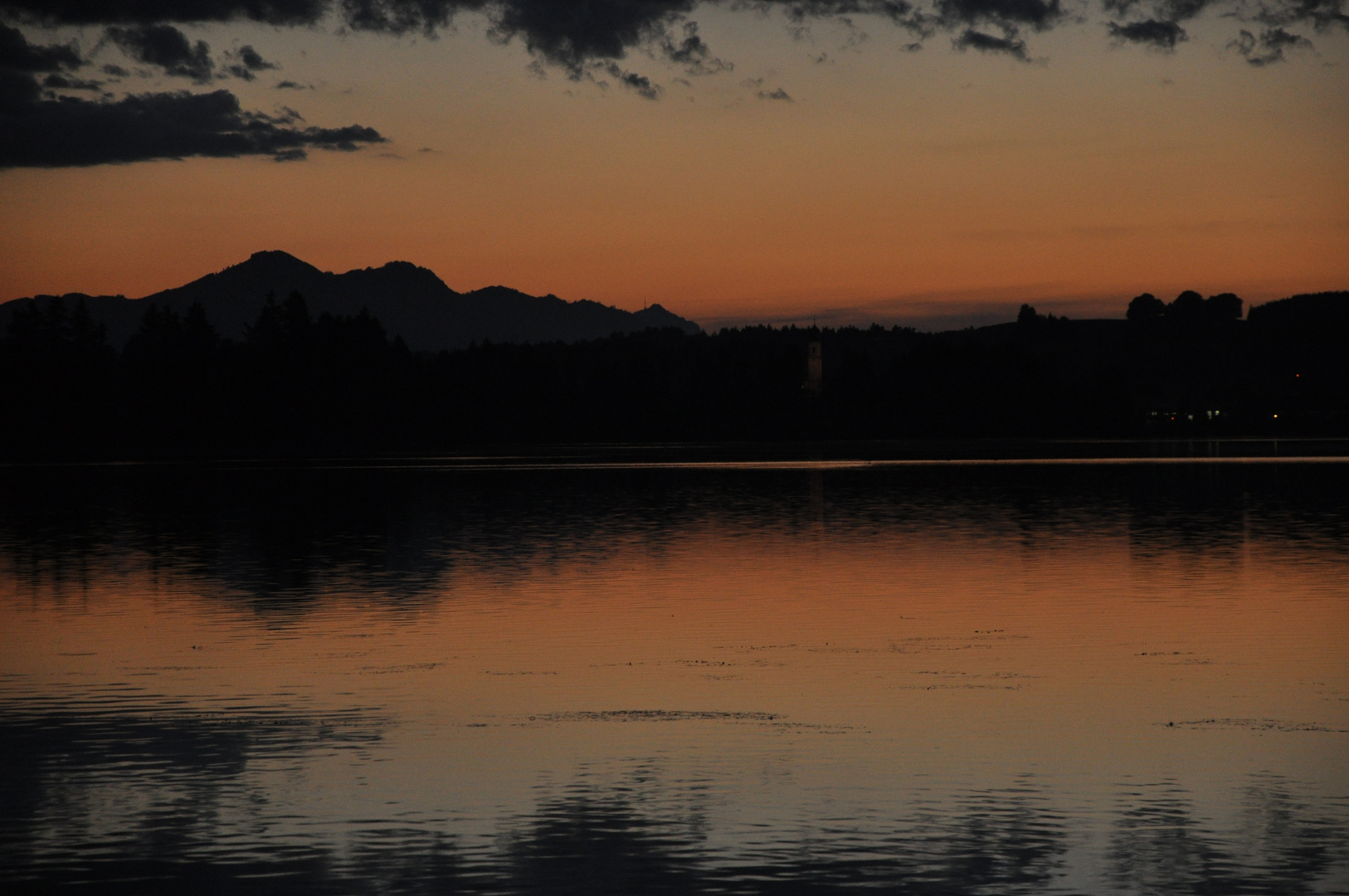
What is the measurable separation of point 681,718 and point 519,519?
3894 cm

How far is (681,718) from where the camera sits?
66.0ft

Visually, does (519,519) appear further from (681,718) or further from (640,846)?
(640,846)

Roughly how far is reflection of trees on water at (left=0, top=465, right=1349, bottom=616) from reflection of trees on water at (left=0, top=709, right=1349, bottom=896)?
53.6 ft

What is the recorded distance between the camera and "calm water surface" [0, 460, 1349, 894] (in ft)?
45.4

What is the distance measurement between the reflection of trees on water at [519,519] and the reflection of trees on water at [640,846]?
16.3 m

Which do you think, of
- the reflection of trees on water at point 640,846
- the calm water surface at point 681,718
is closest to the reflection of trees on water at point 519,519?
the calm water surface at point 681,718

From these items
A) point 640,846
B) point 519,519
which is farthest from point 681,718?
point 519,519

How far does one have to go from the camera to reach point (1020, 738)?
18.6 m

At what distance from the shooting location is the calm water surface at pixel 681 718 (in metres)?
13.8

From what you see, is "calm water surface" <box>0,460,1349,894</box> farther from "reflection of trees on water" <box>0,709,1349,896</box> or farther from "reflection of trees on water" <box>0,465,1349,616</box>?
"reflection of trees on water" <box>0,465,1349,616</box>

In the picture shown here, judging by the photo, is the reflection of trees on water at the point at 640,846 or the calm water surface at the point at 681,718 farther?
the calm water surface at the point at 681,718

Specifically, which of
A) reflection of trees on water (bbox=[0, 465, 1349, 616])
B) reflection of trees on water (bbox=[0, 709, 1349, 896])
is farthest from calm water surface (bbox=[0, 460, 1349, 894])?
reflection of trees on water (bbox=[0, 465, 1349, 616])

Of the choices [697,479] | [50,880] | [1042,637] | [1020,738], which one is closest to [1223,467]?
[697,479]

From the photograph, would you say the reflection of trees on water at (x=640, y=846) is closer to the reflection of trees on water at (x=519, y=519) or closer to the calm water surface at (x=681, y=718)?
the calm water surface at (x=681, y=718)
